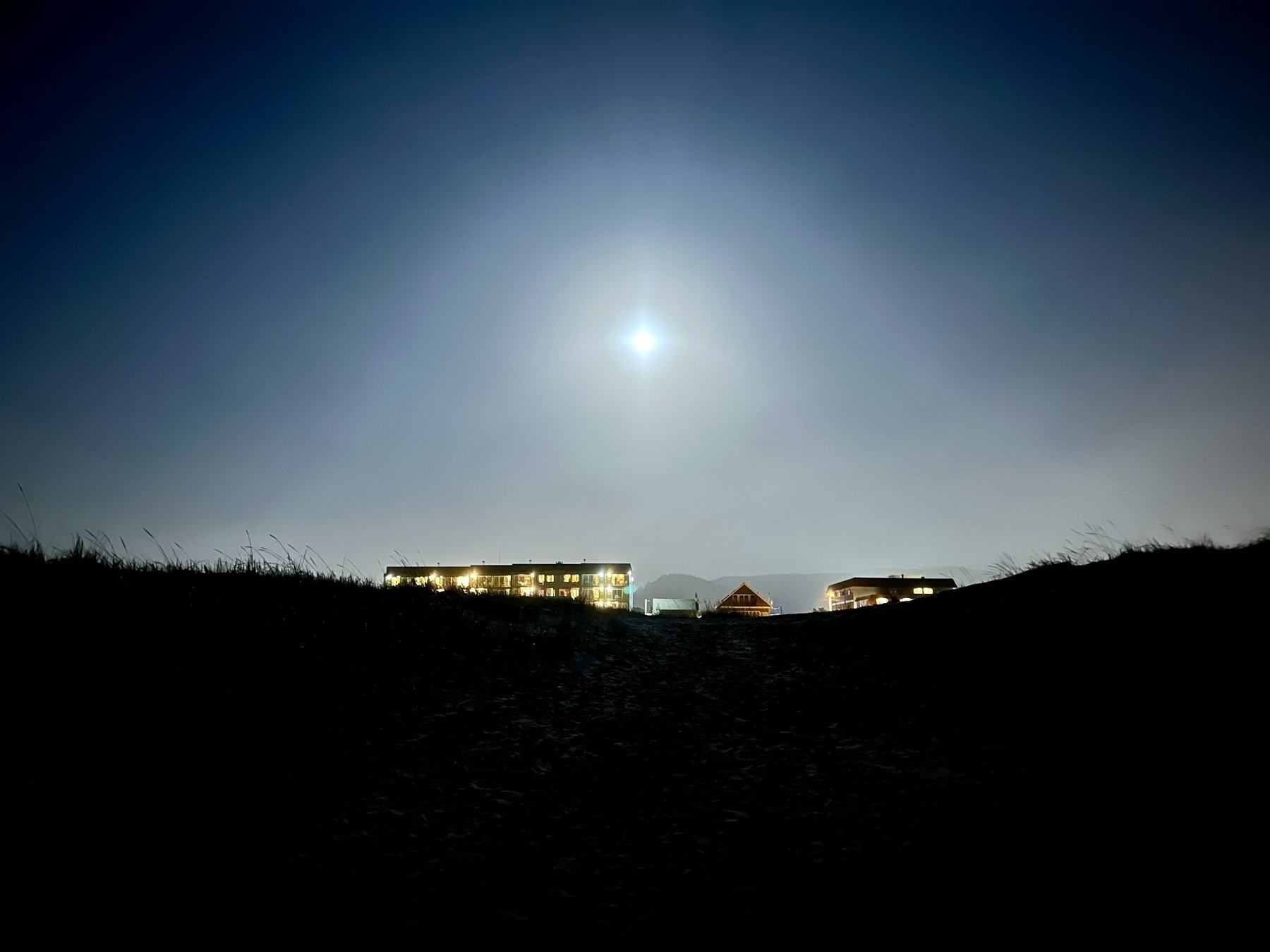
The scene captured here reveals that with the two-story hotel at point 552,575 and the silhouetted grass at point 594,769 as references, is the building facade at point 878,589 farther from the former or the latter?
the silhouetted grass at point 594,769

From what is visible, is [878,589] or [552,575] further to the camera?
[552,575]

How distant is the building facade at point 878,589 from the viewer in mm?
97750

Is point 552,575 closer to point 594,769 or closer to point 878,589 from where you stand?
point 878,589

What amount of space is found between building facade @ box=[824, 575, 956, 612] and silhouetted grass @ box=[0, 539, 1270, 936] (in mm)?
91289

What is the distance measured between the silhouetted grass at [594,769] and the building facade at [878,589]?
9129 cm

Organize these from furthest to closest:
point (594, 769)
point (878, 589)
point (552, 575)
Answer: point (552, 575) → point (878, 589) → point (594, 769)

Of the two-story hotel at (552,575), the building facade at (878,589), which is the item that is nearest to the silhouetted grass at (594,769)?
the building facade at (878,589)

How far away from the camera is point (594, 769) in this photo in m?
7.75

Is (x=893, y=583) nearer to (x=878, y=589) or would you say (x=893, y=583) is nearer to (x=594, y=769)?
(x=878, y=589)

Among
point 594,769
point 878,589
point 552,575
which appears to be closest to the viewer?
point 594,769

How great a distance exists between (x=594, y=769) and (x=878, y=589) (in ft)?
353

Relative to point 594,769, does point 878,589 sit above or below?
above

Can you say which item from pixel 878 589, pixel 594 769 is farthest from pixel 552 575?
pixel 594 769

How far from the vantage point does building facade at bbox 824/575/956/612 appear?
321 feet
